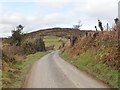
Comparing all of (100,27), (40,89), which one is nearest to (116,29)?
(100,27)

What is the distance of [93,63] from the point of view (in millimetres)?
31516

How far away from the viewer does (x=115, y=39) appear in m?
30.7

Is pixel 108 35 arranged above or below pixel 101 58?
above

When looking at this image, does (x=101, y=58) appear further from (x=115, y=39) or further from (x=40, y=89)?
(x=40, y=89)

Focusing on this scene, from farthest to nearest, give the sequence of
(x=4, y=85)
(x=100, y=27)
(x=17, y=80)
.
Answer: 1. (x=100, y=27)
2. (x=17, y=80)
3. (x=4, y=85)

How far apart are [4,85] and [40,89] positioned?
3171mm

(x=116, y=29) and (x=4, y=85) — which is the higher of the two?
(x=116, y=29)

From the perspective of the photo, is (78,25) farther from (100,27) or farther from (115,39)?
(115,39)

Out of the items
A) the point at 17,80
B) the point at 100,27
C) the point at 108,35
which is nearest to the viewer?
the point at 17,80

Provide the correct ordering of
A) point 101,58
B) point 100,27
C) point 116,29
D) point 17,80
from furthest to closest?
point 100,27, point 116,29, point 101,58, point 17,80

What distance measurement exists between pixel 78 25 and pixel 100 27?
187 ft

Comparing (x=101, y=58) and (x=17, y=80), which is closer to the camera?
(x=17, y=80)

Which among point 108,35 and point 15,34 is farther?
point 15,34

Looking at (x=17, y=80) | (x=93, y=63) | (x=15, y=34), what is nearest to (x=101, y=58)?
(x=93, y=63)
